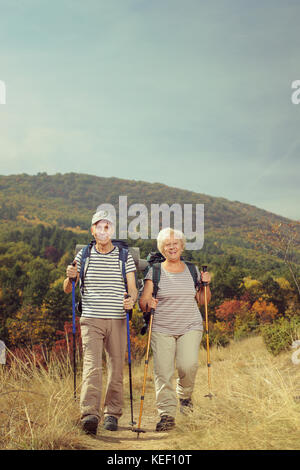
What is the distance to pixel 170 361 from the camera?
4965 millimetres

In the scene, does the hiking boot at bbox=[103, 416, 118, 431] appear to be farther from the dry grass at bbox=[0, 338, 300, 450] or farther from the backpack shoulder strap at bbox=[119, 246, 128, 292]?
the backpack shoulder strap at bbox=[119, 246, 128, 292]

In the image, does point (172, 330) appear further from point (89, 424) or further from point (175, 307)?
point (89, 424)

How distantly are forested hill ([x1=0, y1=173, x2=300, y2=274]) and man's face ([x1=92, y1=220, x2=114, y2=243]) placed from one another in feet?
122

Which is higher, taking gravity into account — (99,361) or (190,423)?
(99,361)

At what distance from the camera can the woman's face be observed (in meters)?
5.14

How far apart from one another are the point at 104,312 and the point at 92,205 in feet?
317

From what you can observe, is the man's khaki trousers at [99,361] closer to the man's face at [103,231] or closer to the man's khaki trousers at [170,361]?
the man's khaki trousers at [170,361]

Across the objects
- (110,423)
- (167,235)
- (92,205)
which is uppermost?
(92,205)

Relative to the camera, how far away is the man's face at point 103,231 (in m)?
5.07

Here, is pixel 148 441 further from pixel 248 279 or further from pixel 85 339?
pixel 248 279

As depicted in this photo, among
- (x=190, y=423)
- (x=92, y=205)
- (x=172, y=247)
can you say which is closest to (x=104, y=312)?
(x=172, y=247)

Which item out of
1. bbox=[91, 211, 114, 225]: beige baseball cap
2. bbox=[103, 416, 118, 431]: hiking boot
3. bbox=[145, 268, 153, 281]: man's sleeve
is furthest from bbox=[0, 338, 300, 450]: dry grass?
bbox=[91, 211, 114, 225]: beige baseball cap

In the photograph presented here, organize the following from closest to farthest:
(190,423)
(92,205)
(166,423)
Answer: (190,423) → (166,423) → (92,205)
